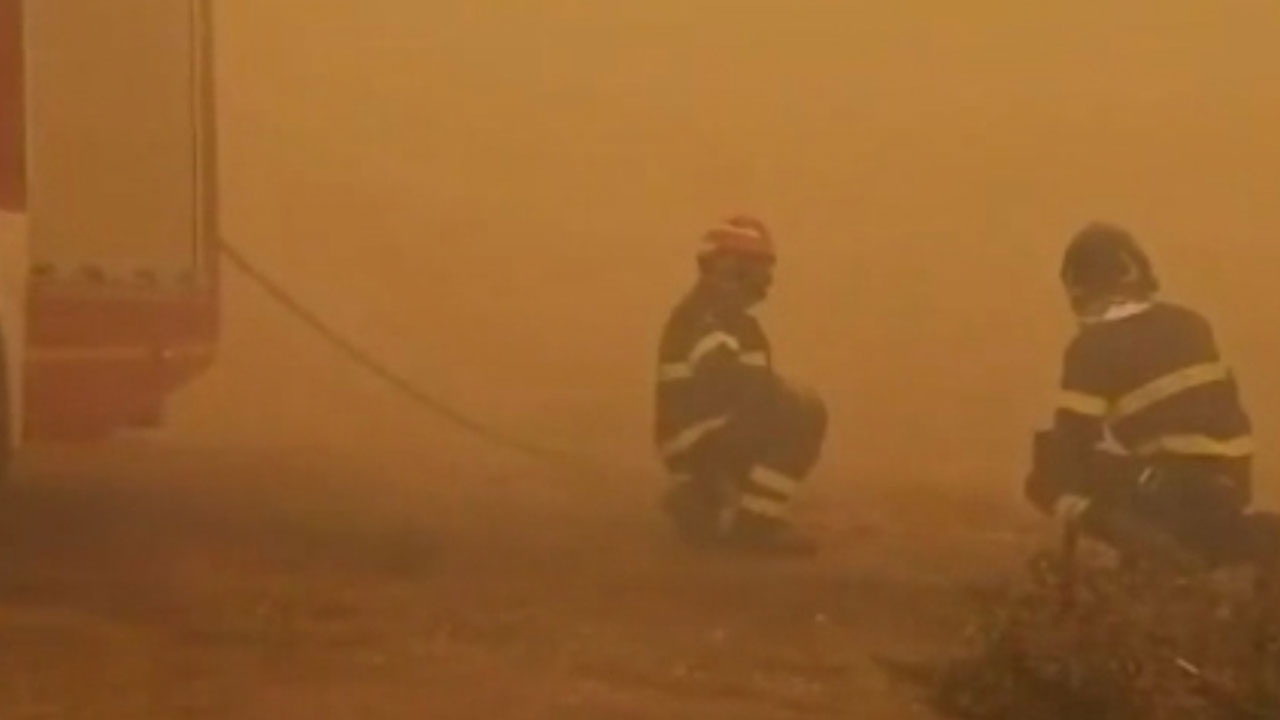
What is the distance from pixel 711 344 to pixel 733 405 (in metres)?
0.07

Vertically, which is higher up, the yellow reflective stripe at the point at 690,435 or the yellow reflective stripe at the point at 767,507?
the yellow reflective stripe at the point at 690,435

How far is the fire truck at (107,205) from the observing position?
2.79 meters

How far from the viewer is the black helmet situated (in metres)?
2.78

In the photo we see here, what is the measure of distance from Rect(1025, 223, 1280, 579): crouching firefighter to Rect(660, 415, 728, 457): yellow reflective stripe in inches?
13.1

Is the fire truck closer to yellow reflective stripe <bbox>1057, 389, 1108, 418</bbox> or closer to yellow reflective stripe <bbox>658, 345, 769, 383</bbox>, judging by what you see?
yellow reflective stripe <bbox>658, 345, 769, 383</bbox>

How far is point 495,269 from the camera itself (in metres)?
2.79

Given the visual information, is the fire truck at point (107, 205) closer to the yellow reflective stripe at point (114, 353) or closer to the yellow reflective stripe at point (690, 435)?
the yellow reflective stripe at point (114, 353)

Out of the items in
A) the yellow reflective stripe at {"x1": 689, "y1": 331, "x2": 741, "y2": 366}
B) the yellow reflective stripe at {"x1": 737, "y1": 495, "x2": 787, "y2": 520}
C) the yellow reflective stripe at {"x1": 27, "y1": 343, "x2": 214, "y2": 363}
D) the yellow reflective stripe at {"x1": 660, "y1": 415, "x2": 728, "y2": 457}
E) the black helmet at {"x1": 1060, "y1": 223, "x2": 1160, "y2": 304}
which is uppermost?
the black helmet at {"x1": 1060, "y1": 223, "x2": 1160, "y2": 304}

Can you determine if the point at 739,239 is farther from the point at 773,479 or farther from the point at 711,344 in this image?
the point at 773,479

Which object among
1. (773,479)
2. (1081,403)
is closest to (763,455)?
(773,479)

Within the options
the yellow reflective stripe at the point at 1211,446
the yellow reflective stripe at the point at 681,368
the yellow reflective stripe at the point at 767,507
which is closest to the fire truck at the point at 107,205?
the yellow reflective stripe at the point at 681,368

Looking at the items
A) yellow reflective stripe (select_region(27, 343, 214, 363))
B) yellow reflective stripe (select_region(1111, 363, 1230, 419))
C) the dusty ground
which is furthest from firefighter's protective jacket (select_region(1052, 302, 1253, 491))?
yellow reflective stripe (select_region(27, 343, 214, 363))

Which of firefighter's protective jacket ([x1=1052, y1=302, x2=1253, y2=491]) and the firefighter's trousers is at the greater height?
firefighter's protective jacket ([x1=1052, y1=302, x2=1253, y2=491])

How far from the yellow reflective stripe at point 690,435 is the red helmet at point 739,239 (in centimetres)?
18
